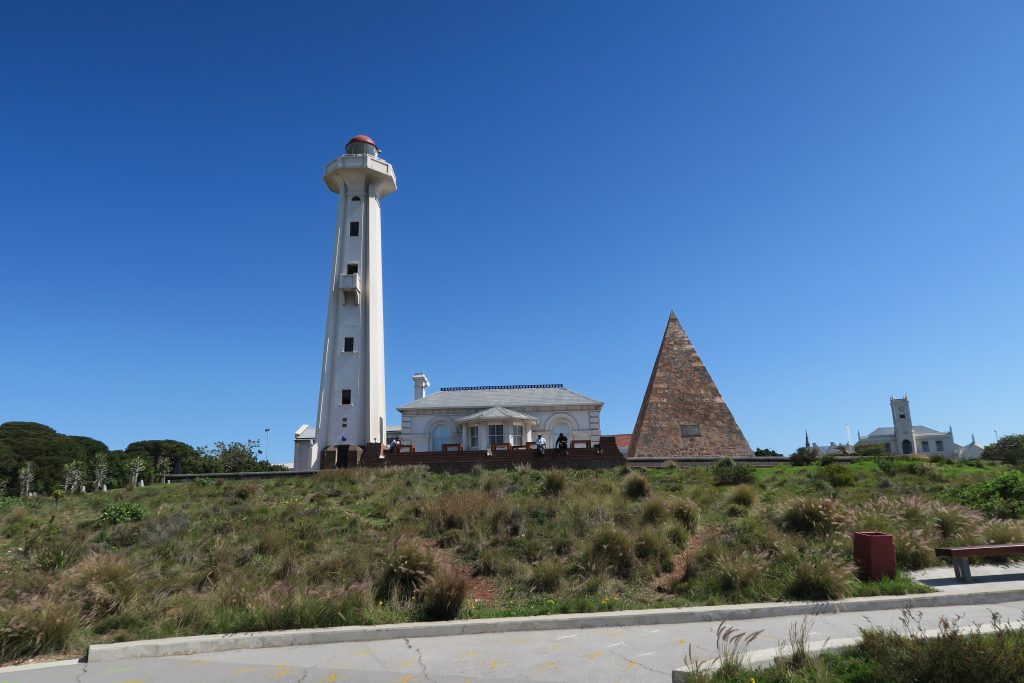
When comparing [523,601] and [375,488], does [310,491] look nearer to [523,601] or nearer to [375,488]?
[375,488]

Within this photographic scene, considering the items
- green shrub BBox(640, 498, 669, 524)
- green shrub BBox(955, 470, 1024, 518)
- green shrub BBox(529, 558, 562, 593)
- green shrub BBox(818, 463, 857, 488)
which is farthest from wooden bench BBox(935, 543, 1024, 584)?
green shrub BBox(818, 463, 857, 488)

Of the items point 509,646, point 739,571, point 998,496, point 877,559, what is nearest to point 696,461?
point 998,496

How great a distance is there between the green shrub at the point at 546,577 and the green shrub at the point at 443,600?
7.30 ft

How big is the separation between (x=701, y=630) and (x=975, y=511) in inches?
411

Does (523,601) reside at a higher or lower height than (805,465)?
lower

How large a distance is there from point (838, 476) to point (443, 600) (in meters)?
16.2

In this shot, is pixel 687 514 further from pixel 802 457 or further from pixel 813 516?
pixel 802 457

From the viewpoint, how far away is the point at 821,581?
8453 millimetres

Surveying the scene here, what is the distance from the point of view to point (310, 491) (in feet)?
66.6

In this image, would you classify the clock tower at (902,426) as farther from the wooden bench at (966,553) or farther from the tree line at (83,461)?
the wooden bench at (966,553)

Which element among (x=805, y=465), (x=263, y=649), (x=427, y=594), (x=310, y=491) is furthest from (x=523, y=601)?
(x=805, y=465)

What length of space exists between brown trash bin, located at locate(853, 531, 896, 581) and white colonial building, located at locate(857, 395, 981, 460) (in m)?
86.9

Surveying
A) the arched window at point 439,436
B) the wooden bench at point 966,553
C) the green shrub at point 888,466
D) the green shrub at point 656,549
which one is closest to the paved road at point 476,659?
the wooden bench at point 966,553

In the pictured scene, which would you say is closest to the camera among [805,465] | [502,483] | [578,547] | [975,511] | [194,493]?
[578,547]
